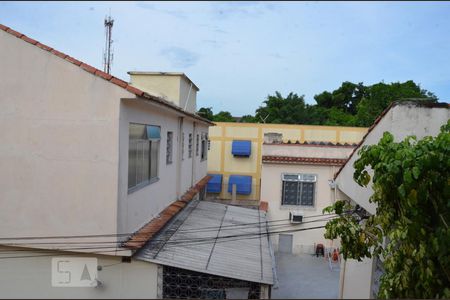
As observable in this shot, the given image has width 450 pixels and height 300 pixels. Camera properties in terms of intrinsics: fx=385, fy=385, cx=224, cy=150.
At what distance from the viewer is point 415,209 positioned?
371cm

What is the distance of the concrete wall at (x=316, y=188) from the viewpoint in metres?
16.8

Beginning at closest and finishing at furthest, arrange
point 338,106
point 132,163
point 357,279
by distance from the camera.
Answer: point 132,163
point 357,279
point 338,106

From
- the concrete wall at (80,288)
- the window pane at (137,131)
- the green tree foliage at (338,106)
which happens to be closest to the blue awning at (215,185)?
the green tree foliage at (338,106)

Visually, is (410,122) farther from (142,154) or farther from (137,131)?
(142,154)

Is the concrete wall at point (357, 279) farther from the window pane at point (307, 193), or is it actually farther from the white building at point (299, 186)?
the window pane at point (307, 193)

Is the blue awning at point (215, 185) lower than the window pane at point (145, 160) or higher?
lower

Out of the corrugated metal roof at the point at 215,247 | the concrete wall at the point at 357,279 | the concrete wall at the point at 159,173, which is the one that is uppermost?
the concrete wall at the point at 159,173

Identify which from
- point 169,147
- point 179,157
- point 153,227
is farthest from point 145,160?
point 179,157

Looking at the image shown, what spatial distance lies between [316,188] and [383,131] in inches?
429

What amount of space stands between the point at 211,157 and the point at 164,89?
1241cm

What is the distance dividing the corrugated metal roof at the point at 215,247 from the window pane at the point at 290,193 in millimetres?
4717

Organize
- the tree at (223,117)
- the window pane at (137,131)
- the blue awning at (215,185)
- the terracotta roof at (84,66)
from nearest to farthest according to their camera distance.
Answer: the terracotta roof at (84,66) → the window pane at (137,131) → the blue awning at (215,185) → the tree at (223,117)

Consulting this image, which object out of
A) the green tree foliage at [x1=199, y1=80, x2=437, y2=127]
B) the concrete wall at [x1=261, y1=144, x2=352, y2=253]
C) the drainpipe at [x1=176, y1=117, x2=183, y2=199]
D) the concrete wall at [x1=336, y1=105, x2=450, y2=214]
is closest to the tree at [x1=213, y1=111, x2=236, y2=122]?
the green tree foliage at [x1=199, y1=80, x2=437, y2=127]

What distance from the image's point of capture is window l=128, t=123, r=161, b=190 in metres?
7.86
